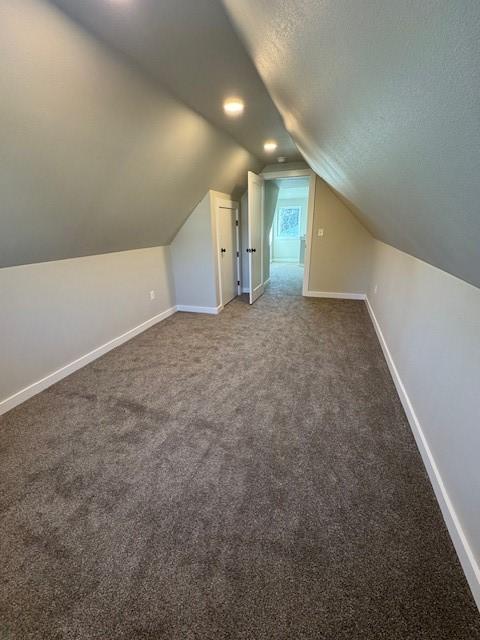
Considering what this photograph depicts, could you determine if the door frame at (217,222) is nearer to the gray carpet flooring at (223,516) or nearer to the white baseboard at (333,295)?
the white baseboard at (333,295)

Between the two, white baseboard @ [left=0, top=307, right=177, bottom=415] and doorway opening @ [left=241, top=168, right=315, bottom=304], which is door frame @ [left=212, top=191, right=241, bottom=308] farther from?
white baseboard @ [left=0, top=307, right=177, bottom=415]

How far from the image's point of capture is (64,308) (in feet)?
8.77

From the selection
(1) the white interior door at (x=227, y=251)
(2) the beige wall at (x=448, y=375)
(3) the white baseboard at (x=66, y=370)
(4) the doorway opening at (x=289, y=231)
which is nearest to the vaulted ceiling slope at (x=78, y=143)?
(3) the white baseboard at (x=66, y=370)

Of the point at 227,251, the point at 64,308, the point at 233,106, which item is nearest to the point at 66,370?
the point at 64,308

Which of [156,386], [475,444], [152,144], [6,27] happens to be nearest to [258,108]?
[152,144]

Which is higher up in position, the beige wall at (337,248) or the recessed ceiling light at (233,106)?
the recessed ceiling light at (233,106)

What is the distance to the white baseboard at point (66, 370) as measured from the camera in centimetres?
227

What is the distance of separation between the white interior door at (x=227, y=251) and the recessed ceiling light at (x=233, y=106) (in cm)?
167

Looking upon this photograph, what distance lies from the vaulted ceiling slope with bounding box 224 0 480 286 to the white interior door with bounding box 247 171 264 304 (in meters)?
2.93

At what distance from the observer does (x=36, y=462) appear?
177cm

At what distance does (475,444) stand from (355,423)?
87 cm

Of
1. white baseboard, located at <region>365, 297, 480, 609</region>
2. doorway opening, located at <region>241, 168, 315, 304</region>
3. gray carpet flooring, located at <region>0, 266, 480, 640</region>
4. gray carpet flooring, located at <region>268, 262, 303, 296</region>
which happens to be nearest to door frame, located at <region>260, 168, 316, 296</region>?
doorway opening, located at <region>241, 168, 315, 304</region>

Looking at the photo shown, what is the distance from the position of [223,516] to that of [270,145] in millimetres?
3895

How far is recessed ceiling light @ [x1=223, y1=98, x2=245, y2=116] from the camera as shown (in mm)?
2336
